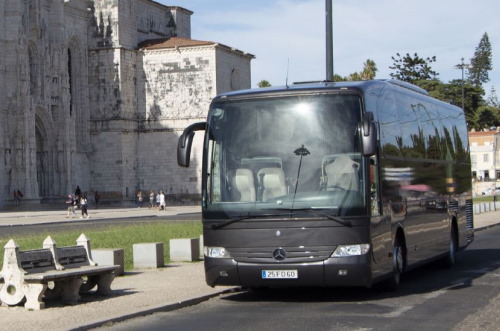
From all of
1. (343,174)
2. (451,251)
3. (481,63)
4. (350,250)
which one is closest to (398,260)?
(350,250)

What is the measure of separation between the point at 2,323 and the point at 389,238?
19.0 feet

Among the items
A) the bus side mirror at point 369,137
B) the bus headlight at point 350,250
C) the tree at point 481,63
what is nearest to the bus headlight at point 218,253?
the bus headlight at point 350,250

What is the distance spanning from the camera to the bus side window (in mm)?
14203

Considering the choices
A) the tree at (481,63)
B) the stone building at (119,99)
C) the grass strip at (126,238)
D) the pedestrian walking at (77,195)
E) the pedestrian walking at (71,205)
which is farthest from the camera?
the tree at (481,63)

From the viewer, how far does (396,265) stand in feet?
51.6

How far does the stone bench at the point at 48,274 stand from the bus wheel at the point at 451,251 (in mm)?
7611

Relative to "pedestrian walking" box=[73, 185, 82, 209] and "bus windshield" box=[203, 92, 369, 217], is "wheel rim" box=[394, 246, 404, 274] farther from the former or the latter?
"pedestrian walking" box=[73, 185, 82, 209]

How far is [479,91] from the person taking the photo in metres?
130

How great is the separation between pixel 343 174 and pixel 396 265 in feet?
8.07

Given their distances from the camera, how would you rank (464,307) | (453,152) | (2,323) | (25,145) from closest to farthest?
(2,323) → (464,307) → (453,152) → (25,145)

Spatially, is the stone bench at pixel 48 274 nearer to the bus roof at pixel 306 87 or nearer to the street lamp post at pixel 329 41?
the bus roof at pixel 306 87

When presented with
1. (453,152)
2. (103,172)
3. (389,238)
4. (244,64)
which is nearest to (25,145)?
(103,172)

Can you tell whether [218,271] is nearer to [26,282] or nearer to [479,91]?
[26,282]

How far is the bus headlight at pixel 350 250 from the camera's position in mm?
13719
